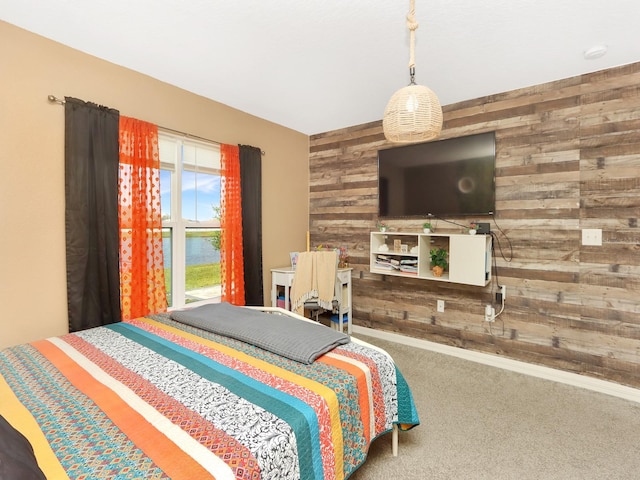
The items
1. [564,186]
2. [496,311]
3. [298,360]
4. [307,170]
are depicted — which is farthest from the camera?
[307,170]

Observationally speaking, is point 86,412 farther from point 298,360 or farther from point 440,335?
point 440,335

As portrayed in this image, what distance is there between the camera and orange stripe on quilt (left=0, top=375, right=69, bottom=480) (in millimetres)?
873

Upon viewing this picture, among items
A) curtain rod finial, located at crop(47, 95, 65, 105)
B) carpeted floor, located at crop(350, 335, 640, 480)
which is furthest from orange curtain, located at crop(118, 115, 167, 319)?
carpeted floor, located at crop(350, 335, 640, 480)

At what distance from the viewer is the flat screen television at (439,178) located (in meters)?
2.93

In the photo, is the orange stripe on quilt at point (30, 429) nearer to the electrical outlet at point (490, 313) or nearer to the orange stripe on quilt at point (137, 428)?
the orange stripe on quilt at point (137, 428)

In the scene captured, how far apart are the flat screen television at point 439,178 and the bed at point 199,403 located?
6.35 feet

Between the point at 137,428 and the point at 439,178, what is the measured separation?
3.04 metres

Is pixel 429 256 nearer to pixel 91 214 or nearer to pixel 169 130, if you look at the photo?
pixel 169 130

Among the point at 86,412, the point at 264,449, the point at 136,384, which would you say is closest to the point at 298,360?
the point at 264,449

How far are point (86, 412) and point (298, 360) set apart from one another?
0.84 metres

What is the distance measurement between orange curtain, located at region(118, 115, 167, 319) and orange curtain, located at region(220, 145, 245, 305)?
63 cm

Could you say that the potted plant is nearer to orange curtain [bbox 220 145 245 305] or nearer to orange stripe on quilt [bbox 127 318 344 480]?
orange curtain [bbox 220 145 245 305]

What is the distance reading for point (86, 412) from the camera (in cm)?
114

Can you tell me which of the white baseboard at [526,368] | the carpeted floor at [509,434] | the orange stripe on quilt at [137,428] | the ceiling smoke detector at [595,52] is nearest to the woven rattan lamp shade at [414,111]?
the orange stripe on quilt at [137,428]
